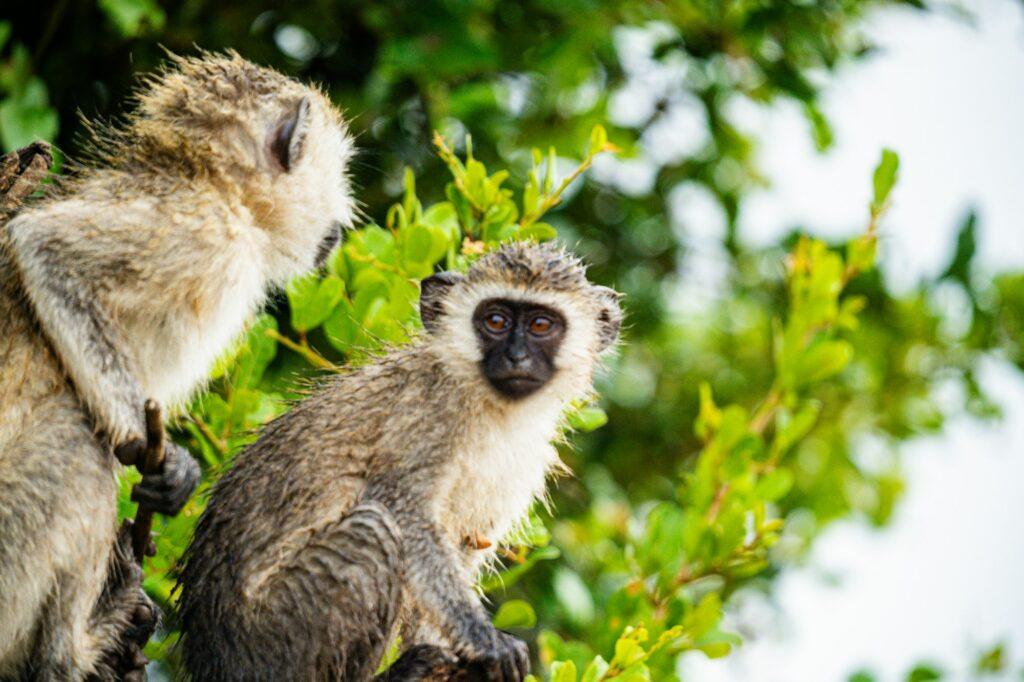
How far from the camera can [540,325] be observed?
4508 mm

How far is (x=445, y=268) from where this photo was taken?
4953mm

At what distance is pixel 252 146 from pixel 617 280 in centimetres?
345

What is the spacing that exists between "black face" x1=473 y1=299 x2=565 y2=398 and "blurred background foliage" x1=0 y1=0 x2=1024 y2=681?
0.24 meters

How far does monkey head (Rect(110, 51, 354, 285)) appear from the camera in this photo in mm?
4027

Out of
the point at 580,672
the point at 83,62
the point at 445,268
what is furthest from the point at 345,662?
the point at 83,62

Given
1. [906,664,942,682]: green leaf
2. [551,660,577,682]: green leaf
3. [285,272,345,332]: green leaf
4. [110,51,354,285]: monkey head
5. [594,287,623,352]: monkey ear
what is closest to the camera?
[551,660,577,682]: green leaf

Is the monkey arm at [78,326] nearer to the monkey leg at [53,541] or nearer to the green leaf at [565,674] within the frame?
the monkey leg at [53,541]

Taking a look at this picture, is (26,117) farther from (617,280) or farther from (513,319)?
(617,280)

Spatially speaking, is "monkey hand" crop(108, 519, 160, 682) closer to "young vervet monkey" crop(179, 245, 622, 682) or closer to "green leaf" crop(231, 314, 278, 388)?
"young vervet monkey" crop(179, 245, 622, 682)

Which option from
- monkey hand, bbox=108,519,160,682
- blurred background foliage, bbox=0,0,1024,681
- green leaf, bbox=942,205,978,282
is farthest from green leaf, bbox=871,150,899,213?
monkey hand, bbox=108,519,160,682

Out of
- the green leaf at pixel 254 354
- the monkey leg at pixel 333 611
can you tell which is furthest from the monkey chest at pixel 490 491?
the green leaf at pixel 254 354

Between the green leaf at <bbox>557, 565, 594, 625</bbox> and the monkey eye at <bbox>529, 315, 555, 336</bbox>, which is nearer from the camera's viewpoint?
the monkey eye at <bbox>529, 315, 555, 336</bbox>

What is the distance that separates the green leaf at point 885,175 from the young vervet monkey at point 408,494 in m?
1.02

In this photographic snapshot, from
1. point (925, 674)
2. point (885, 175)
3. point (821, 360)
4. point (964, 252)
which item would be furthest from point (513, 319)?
point (964, 252)
